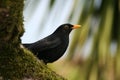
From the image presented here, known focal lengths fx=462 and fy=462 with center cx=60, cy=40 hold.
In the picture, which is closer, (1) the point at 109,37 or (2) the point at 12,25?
(2) the point at 12,25

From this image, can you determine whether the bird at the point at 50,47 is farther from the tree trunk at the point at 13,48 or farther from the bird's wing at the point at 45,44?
the tree trunk at the point at 13,48

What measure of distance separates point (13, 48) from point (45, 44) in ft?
9.88

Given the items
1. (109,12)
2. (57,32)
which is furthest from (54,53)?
(109,12)

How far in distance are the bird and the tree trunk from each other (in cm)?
256

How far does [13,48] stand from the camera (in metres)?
2.67

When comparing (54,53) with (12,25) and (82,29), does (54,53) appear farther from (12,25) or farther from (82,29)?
(12,25)

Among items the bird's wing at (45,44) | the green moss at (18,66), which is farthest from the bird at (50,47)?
the green moss at (18,66)

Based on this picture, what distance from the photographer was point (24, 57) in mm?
2807

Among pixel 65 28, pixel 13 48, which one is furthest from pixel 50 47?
pixel 13 48

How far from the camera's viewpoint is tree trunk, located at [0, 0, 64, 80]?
100 inches

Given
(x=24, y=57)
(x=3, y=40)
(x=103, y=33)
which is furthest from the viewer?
(x=103, y=33)

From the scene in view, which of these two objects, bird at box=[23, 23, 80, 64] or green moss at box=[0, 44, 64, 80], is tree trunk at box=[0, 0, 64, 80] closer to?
green moss at box=[0, 44, 64, 80]

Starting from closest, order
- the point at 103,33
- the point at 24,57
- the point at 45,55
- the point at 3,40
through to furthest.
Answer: the point at 3,40
the point at 24,57
the point at 45,55
the point at 103,33

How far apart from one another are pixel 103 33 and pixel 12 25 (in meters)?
3.48
